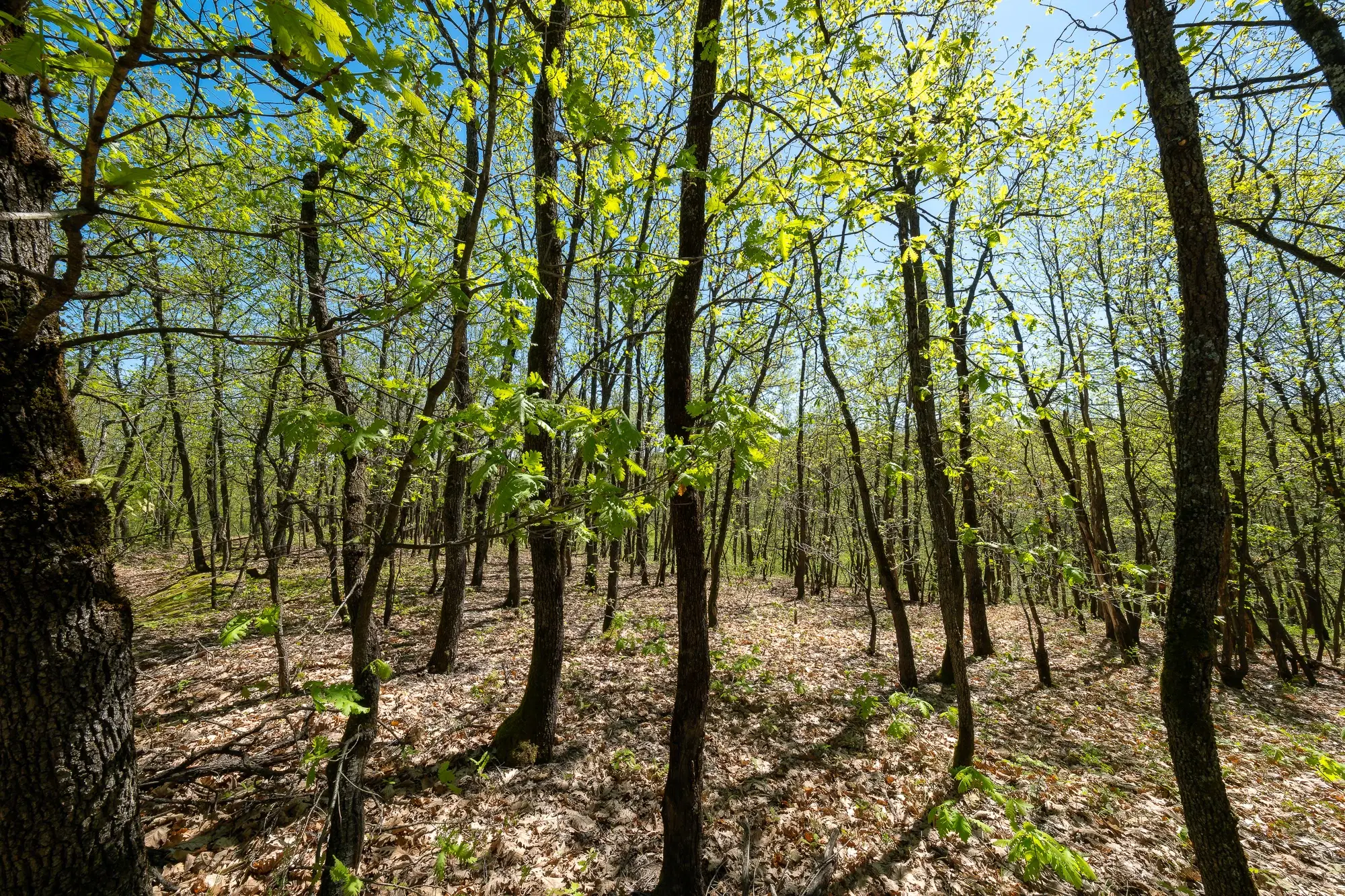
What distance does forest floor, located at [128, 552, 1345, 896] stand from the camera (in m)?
4.17

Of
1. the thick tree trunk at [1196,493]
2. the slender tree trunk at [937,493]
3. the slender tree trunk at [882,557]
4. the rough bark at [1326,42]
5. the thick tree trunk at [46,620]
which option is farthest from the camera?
the slender tree trunk at [882,557]

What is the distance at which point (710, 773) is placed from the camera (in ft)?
18.4

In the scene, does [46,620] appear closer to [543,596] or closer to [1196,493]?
[543,596]

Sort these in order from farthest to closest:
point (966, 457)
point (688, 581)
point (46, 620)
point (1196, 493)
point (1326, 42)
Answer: point (966, 457) → point (688, 581) → point (1326, 42) → point (1196, 493) → point (46, 620)

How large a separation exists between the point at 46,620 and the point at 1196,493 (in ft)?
21.3

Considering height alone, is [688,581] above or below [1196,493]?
below

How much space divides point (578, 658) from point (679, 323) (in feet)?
22.8

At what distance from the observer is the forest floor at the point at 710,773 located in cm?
417

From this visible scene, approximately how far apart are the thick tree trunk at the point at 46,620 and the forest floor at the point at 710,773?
2.57ft

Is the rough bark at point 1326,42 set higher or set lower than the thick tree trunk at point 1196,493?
higher

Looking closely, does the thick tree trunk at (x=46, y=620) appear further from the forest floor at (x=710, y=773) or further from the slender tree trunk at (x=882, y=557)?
the slender tree trunk at (x=882, y=557)

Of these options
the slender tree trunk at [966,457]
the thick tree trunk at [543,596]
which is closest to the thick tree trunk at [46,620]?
the thick tree trunk at [543,596]

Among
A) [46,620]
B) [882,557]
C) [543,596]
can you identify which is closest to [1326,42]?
[882,557]

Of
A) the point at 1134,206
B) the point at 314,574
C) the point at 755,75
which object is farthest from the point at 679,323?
the point at 314,574
